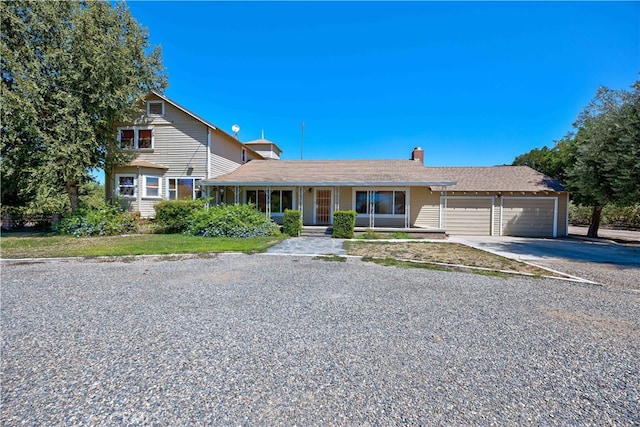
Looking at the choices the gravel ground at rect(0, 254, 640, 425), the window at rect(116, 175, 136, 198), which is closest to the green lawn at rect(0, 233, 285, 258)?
the gravel ground at rect(0, 254, 640, 425)

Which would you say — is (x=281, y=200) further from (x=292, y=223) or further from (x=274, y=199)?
(x=292, y=223)

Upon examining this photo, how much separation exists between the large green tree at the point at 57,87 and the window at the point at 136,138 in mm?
2846

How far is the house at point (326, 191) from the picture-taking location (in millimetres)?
14992

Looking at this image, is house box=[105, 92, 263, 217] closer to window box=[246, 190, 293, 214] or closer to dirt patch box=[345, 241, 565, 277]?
window box=[246, 190, 293, 214]

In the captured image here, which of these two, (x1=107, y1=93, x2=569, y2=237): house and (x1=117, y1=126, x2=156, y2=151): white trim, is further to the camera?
(x1=117, y1=126, x2=156, y2=151): white trim

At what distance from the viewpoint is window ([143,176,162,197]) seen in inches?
604

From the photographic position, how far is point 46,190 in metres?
11.7

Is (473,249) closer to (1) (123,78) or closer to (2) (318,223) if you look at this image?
(2) (318,223)

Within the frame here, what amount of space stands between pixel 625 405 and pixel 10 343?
5.74 metres

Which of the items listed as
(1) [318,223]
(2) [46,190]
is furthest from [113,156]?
(1) [318,223]

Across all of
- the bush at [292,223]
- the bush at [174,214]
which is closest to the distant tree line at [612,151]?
the bush at [292,223]

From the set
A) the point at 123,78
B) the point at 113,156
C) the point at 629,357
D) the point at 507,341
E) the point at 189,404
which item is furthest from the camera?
the point at 113,156

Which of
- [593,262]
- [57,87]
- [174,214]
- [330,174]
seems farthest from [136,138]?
[593,262]

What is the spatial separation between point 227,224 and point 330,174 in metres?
6.53
